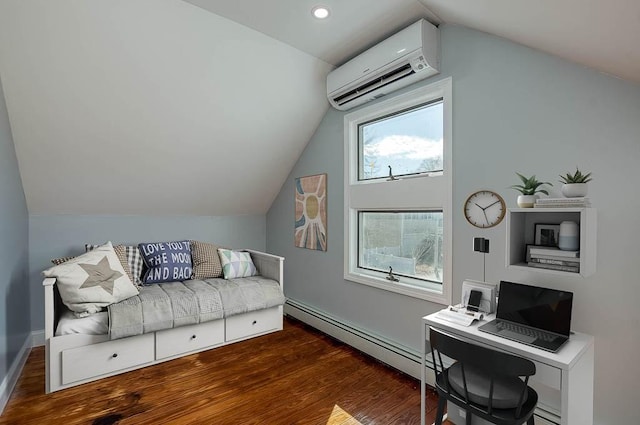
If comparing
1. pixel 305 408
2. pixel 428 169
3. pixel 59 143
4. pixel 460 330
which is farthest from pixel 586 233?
pixel 59 143

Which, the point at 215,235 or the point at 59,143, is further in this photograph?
the point at 215,235

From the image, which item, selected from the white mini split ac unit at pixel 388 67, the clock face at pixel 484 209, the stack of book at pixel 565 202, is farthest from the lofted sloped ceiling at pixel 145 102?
the stack of book at pixel 565 202

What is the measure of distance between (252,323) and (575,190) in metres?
2.77

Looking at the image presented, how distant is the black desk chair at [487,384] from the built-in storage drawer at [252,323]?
1992 millimetres

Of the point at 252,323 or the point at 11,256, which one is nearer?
the point at 11,256

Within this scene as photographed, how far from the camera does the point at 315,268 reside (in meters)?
3.49

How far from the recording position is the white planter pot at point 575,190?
1.49m

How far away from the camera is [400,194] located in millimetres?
2562

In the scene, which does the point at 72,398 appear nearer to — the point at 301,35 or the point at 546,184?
the point at 301,35

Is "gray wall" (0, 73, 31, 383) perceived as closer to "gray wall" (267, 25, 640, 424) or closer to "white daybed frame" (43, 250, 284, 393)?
"white daybed frame" (43, 250, 284, 393)

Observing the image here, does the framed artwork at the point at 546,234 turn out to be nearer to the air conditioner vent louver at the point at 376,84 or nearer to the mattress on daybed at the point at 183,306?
the air conditioner vent louver at the point at 376,84

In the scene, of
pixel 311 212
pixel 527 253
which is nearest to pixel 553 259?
pixel 527 253

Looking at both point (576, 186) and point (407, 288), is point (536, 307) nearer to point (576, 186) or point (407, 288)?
point (576, 186)

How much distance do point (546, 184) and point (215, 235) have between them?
11.3 ft
